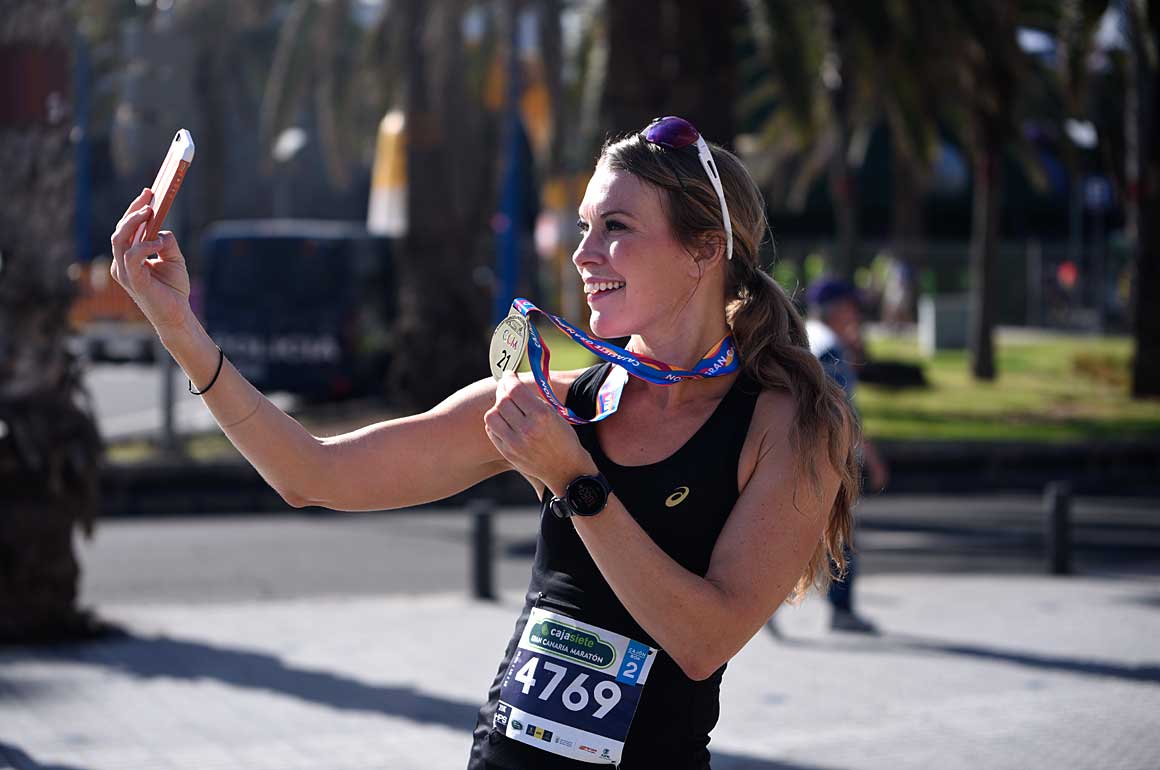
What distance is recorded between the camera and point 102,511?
12.6m

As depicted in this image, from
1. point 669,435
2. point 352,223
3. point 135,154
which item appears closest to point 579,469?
→ point 669,435

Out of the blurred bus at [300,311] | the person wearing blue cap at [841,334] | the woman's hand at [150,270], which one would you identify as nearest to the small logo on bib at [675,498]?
the woman's hand at [150,270]

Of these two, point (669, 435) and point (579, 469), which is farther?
point (669, 435)

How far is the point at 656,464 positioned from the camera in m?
2.41

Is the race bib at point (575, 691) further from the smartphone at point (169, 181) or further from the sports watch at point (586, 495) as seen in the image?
the smartphone at point (169, 181)

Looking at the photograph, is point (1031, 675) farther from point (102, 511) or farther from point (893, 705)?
point (102, 511)

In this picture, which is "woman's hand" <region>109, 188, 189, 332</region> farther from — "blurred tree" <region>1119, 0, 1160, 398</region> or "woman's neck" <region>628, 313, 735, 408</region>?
"blurred tree" <region>1119, 0, 1160, 398</region>

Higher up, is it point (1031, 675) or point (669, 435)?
point (669, 435)

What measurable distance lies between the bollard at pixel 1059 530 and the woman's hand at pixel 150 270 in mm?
7994

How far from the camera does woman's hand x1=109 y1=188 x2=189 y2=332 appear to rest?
241 centimetres

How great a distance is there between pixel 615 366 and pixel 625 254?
0.24m

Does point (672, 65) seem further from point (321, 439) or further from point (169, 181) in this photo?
point (169, 181)

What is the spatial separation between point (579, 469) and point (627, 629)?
0.31m

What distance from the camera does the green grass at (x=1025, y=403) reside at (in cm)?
1664
